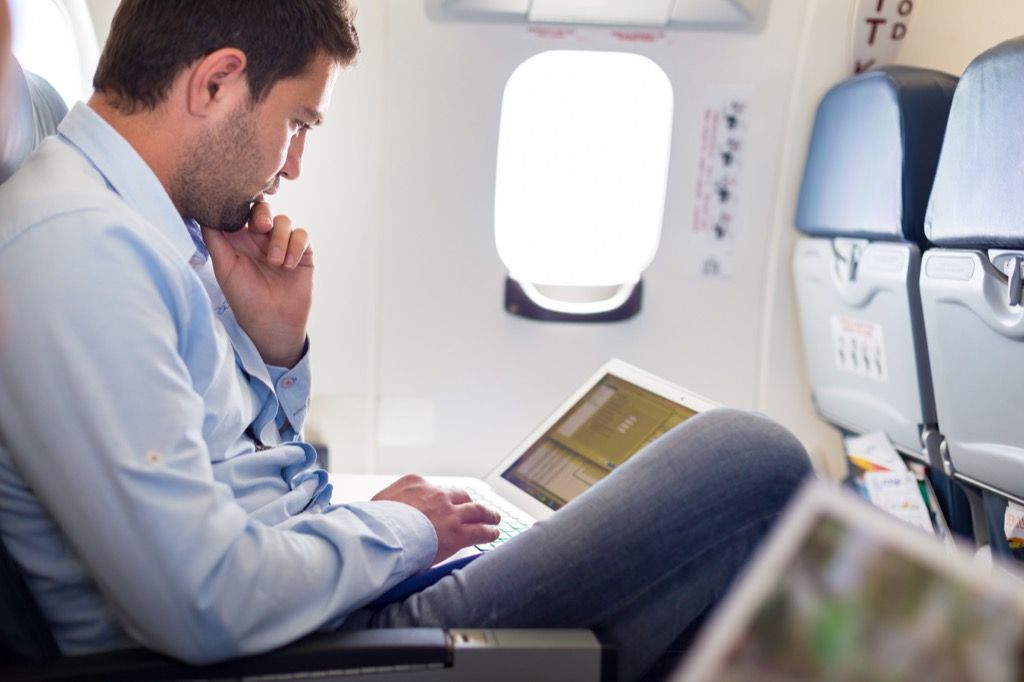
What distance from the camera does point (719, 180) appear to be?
3.15m

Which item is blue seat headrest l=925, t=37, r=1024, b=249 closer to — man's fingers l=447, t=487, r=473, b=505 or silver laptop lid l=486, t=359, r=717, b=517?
silver laptop lid l=486, t=359, r=717, b=517

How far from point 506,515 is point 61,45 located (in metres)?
1.67

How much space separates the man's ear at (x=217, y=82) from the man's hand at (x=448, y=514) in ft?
2.08

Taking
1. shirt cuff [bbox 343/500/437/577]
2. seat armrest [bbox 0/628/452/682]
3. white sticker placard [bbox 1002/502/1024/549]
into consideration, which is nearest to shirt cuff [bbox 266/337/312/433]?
shirt cuff [bbox 343/500/437/577]

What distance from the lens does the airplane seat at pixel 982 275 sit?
6.72 ft

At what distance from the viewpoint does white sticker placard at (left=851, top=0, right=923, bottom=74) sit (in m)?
3.04

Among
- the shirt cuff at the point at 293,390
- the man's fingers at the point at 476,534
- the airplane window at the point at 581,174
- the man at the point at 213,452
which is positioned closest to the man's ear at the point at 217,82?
the man at the point at 213,452

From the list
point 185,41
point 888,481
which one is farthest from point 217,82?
point 888,481

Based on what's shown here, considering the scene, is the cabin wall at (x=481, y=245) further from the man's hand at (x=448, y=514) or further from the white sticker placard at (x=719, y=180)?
the man's hand at (x=448, y=514)

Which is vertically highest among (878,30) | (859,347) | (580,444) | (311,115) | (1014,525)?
(878,30)

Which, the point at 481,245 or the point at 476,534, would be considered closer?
the point at 476,534

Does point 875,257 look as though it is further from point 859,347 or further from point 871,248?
point 859,347

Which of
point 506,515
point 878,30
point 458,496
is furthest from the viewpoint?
point 878,30

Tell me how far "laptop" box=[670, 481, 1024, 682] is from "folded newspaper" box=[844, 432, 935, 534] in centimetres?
260
